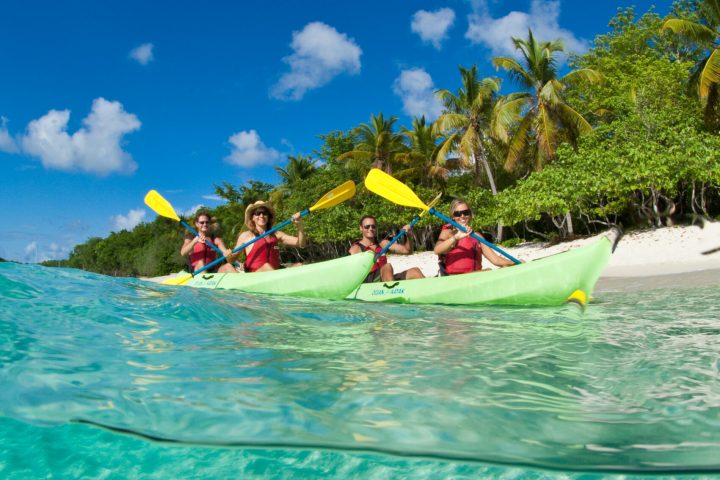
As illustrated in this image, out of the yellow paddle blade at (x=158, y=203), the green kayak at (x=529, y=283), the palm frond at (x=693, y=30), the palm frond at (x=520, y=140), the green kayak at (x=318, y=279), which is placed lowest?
the green kayak at (x=529, y=283)

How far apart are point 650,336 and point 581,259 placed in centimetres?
168

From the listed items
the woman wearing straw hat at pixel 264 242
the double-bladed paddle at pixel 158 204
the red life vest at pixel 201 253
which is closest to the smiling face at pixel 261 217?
the woman wearing straw hat at pixel 264 242

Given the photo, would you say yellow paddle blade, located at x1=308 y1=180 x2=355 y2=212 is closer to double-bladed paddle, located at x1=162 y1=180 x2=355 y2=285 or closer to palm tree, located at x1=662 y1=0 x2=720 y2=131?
double-bladed paddle, located at x1=162 y1=180 x2=355 y2=285

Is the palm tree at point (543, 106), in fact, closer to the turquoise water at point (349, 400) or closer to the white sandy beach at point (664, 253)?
the white sandy beach at point (664, 253)

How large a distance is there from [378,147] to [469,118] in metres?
5.08

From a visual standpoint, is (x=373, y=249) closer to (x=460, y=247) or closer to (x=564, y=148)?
(x=460, y=247)

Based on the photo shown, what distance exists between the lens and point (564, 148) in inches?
640

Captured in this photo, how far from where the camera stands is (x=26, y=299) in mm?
3803

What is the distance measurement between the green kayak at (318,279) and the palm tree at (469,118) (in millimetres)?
15708

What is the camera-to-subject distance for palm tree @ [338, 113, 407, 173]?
81.5 feet

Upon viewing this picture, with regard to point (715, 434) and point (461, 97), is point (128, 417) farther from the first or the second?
point (461, 97)

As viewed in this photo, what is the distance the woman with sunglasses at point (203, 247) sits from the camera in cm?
770

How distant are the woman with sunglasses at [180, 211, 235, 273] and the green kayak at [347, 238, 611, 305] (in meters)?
3.54

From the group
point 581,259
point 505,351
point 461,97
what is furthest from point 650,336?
point 461,97
